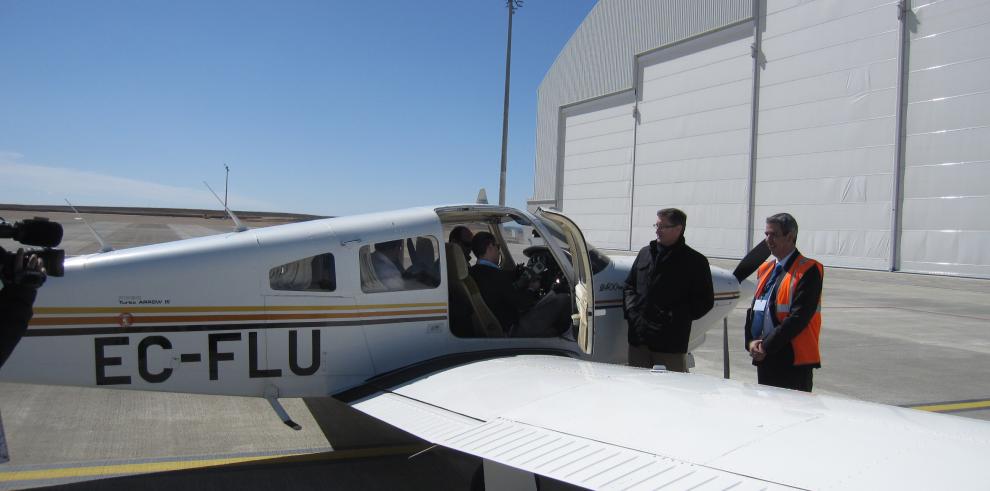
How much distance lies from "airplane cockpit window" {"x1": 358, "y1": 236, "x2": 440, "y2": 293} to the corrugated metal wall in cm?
2719

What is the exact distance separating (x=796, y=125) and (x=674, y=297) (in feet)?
78.0

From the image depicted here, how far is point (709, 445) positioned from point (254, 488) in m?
2.85

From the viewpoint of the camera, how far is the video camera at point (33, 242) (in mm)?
2393

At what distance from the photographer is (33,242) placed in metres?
2.51

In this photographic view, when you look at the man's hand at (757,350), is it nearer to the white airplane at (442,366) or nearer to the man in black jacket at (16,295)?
the white airplane at (442,366)

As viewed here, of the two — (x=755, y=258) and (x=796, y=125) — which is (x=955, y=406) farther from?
(x=796, y=125)

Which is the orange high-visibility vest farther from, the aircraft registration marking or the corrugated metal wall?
the corrugated metal wall

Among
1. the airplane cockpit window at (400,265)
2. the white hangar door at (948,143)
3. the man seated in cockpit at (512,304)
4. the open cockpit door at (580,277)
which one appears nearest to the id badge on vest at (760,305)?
the open cockpit door at (580,277)

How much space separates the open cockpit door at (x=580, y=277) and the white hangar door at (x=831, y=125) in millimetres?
21177

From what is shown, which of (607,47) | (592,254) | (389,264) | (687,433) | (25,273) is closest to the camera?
(25,273)

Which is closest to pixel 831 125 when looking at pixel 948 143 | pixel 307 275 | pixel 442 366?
pixel 948 143

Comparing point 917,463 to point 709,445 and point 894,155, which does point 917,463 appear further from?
point 894,155

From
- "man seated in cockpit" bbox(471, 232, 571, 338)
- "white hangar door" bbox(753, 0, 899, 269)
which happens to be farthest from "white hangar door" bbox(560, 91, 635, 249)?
"man seated in cockpit" bbox(471, 232, 571, 338)

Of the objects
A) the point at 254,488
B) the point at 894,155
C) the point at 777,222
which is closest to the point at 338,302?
the point at 254,488
